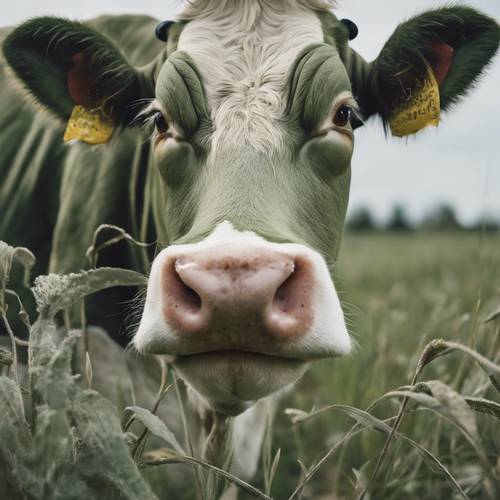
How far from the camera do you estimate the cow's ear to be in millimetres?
2820

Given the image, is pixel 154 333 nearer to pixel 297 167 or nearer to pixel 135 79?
pixel 297 167

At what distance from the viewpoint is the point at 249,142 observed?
2.22 meters

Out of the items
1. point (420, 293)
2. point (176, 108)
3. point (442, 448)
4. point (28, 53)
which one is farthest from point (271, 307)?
point (420, 293)

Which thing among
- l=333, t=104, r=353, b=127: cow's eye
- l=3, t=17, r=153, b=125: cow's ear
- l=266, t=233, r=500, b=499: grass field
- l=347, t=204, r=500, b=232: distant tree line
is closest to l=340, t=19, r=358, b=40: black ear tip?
l=333, t=104, r=353, b=127: cow's eye

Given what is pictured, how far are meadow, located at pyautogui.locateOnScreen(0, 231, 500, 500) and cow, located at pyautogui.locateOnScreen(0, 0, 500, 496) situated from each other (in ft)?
0.67

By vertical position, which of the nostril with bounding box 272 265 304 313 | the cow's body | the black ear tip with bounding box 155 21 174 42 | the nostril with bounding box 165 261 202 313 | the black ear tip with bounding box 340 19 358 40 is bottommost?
the cow's body

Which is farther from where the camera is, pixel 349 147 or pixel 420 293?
pixel 420 293

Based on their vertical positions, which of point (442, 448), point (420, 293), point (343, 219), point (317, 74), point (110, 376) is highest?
point (317, 74)

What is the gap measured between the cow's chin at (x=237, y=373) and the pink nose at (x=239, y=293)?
0.38 feet

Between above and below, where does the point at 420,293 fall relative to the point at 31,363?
below

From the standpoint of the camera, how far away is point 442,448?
286 centimetres

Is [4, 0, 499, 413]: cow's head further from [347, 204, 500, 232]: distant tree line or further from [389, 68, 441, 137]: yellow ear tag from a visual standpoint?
[347, 204, 500, 232]: distant tree line

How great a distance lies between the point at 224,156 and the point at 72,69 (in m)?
1.12

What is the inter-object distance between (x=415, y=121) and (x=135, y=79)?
119 centimetres
